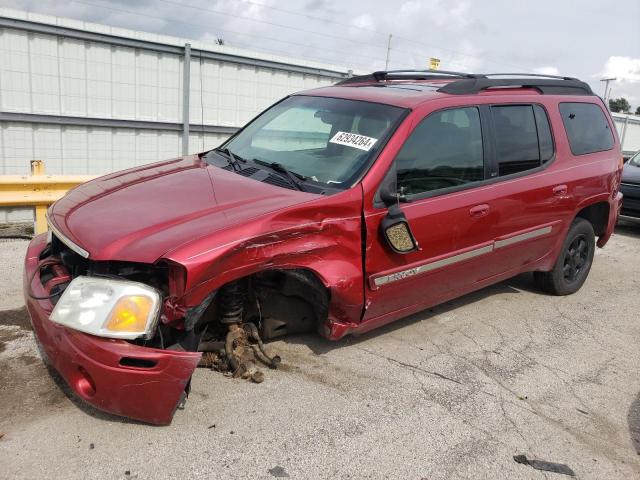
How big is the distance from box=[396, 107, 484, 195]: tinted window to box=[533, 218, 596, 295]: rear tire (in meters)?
1.61

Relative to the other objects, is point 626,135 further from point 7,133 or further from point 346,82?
point 7,133

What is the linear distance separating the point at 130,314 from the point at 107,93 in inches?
231

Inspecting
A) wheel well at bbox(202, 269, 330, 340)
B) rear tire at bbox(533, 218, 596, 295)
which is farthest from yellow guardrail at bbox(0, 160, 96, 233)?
rear tire at bbox(533, 218, 596, 295)

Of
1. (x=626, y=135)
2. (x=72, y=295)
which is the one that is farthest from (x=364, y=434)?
(x=626, y=135)

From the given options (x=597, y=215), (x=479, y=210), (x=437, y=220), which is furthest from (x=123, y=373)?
(x=597, y=215)

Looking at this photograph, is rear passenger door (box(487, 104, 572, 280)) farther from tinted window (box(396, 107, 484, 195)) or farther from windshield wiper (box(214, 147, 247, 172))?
windshield wiper (box(214, 147, 247, 172))

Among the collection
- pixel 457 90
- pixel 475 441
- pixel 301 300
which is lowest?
pixel 475 441

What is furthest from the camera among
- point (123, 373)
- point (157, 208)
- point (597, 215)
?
point (597, 215)

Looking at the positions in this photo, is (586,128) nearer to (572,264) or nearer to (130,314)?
(572,264)

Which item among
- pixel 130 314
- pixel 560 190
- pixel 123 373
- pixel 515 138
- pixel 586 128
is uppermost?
pixel 586 128

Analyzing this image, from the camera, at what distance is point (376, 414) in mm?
3164

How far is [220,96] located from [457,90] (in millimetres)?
5357

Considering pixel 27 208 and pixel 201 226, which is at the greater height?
pixel 201 226

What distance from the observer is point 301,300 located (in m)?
3.63
